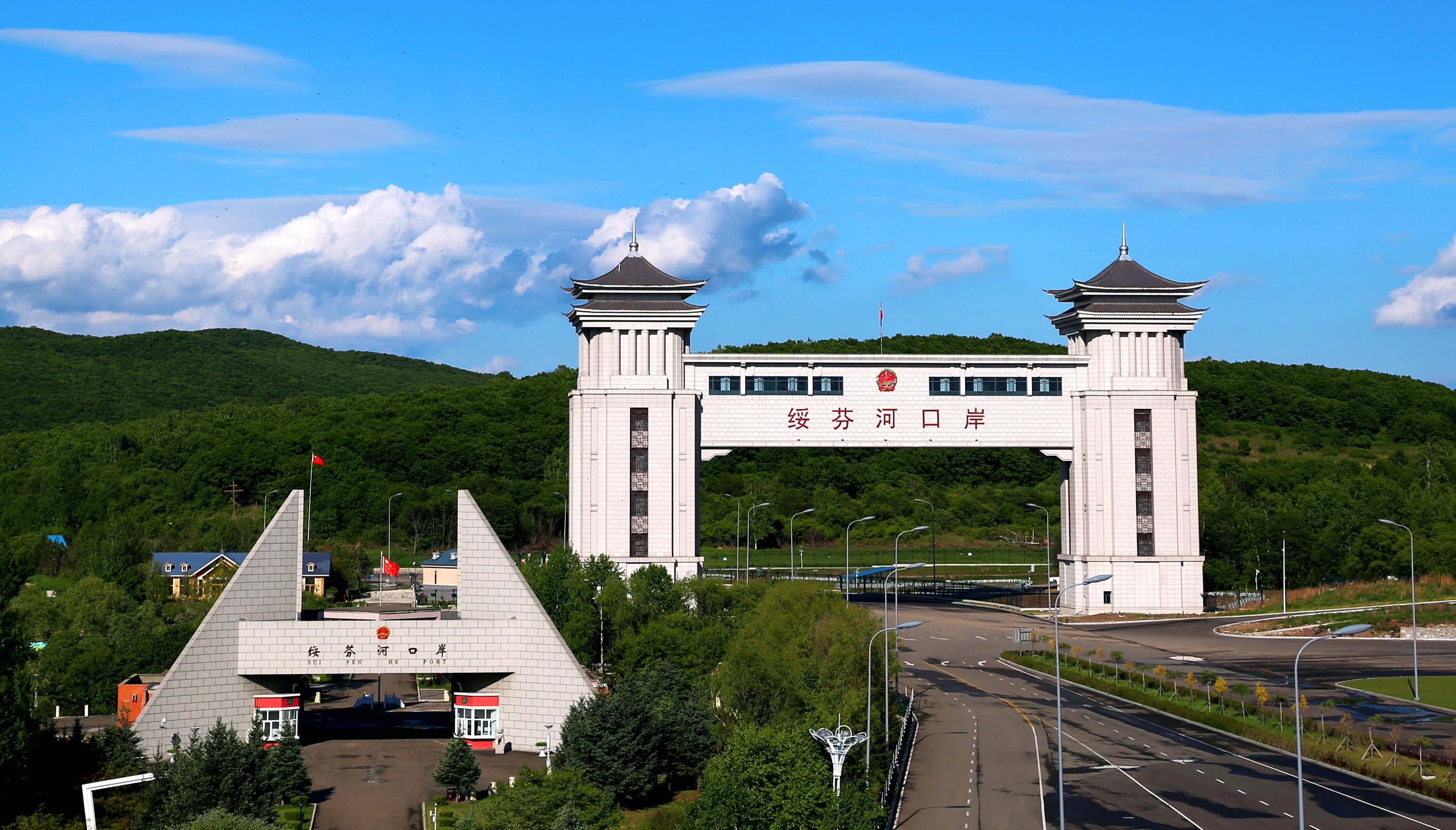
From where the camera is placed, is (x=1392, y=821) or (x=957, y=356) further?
(x=957, y=356)

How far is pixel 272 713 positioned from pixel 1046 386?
1963 inches

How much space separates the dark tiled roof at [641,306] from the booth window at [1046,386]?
2127 centimetres

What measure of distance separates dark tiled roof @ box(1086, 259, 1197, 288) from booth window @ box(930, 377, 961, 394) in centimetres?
1038

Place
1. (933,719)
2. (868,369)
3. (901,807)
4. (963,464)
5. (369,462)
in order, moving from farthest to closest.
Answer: (963,464) < (369,462) < (868,369) < (933,719) < (901,807)

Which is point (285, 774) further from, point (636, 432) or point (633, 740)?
point (636, 432)

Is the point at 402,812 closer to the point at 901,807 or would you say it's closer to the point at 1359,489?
the point at 901,807

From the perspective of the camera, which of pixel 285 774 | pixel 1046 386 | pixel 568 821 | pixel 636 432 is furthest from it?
pixel 1046 386

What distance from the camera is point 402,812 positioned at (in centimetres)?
4147

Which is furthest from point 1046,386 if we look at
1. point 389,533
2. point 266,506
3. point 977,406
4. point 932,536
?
point 266,506

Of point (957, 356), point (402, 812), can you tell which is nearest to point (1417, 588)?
point (957, 356)

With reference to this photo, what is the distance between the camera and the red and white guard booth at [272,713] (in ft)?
166

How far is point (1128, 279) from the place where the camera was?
3209 inches

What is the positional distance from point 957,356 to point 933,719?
30.6m

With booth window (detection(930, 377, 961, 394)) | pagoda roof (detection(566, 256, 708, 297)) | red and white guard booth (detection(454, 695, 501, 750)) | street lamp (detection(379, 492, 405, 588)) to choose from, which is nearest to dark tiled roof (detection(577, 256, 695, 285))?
pagoda roof (detection(566, 256, 708, 297))
